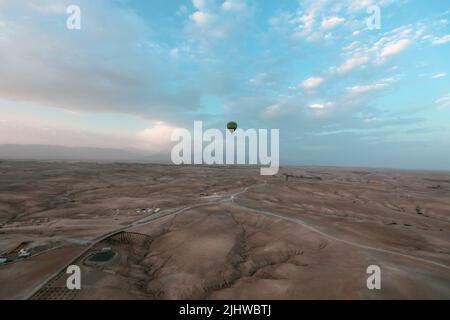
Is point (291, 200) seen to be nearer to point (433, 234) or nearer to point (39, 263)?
point (433, 234)

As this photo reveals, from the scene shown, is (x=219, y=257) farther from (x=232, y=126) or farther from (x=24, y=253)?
(x=232, y=126)

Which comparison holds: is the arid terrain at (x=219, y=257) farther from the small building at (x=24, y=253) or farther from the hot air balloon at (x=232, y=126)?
the hot air balloon at (x=232, y=126)

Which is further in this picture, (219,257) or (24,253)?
(219,257)

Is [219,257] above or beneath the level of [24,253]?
beneath

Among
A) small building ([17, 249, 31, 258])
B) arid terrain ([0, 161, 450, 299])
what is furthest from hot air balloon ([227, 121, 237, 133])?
small building ([17, 249, 31, 258])

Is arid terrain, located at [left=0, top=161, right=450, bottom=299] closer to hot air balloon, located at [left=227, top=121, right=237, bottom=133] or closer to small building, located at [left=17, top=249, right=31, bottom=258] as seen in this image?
small building, located at [left=17, top=249, right=31, bottom=258]

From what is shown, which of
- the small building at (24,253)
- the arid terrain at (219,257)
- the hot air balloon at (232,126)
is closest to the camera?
the arid terrain at (219,257)

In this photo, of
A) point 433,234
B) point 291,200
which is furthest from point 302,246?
point 291,200

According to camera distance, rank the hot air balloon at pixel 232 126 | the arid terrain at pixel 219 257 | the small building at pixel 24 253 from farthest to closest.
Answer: the hot air balloon at pixel 232 126 → the small building at pixel 24 253 → the arid terrain at pixel 219 257

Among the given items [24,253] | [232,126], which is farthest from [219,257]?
[232,126]

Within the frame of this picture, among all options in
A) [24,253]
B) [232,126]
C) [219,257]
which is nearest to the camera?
[24,253]

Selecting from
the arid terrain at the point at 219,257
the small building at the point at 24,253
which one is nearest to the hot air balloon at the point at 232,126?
the arid terrain at the point at 219,257
